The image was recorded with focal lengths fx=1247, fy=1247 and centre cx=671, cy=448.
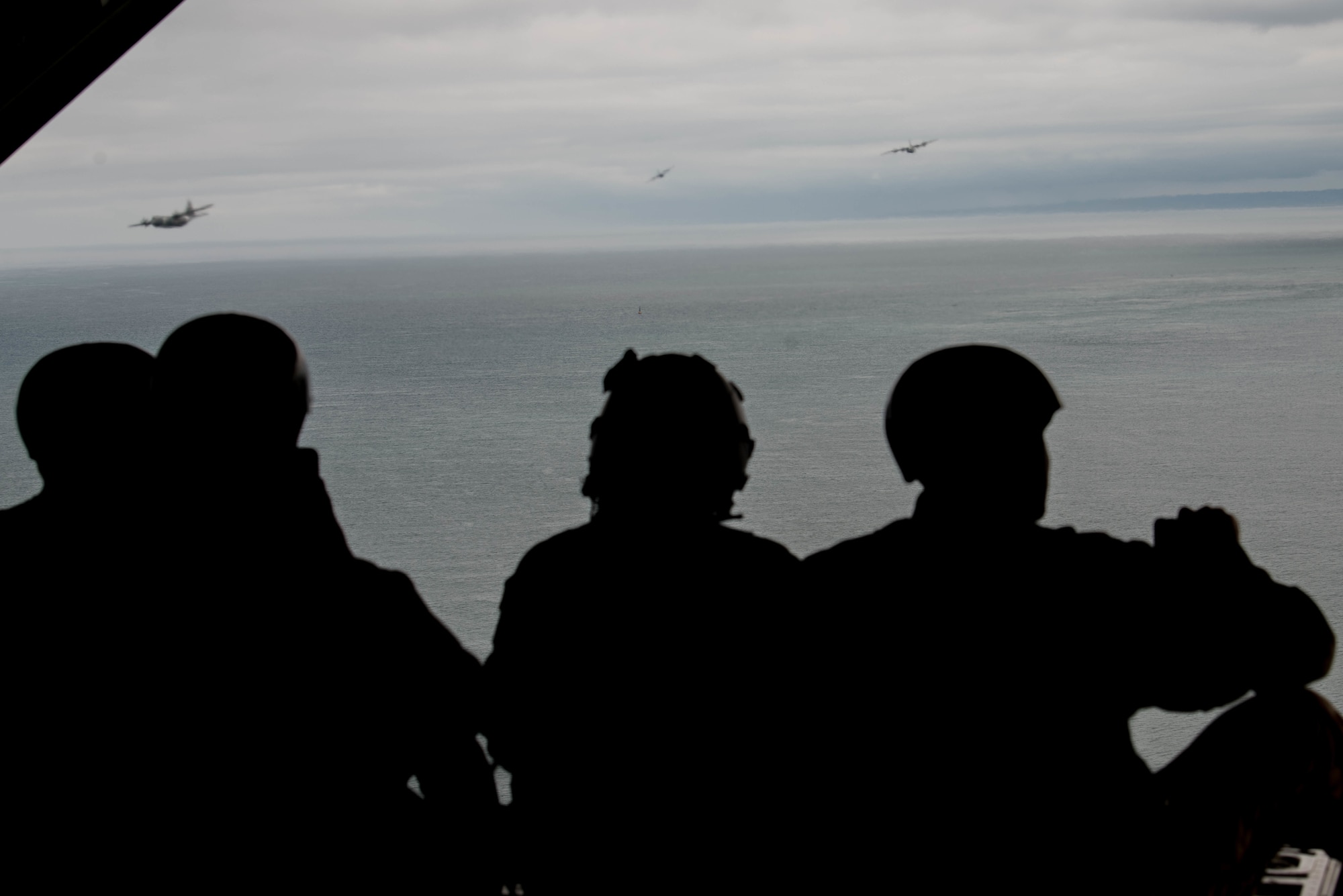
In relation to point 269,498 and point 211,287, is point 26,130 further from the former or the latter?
point 211,287

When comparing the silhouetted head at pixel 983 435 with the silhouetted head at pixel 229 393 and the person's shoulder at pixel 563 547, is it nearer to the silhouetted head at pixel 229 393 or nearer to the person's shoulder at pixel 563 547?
the person's shoulder at pixel 563 547

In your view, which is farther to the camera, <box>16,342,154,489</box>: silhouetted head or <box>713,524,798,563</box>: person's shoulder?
<box>16,342,154,489</box>: silhouetted head

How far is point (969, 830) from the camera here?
4.75 feet

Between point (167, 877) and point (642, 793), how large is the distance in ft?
1.75

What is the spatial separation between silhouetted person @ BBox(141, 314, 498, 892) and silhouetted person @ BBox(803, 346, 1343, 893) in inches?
20.7

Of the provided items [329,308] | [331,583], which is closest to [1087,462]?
[331,583]

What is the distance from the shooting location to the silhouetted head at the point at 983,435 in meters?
1.50

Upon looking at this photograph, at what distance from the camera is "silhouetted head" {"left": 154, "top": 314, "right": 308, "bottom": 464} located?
4.66 feet

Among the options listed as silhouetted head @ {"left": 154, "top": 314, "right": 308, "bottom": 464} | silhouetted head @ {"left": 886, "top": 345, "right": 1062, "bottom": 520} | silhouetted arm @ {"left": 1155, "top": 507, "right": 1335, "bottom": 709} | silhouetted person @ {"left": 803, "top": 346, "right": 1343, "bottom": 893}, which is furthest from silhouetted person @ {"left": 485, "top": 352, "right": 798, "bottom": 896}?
silhouetted arm @ {"left": 1155, "top": 507, "right": 1335, "bottom": 709}

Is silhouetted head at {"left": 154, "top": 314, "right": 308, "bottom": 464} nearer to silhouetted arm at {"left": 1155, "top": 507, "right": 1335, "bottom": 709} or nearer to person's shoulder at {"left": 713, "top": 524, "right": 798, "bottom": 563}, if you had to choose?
person's shoulder at {"left": 713, "top": 524, "right": 798, "bottom": 563}

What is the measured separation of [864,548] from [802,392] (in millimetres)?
15154

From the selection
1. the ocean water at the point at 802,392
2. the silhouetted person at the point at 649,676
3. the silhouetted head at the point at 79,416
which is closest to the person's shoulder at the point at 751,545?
the silhouetted person at the point at 649,676

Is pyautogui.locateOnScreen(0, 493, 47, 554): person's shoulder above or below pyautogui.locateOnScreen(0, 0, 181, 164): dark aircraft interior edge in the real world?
below

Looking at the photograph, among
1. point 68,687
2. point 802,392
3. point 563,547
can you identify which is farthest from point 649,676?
point 802,392
